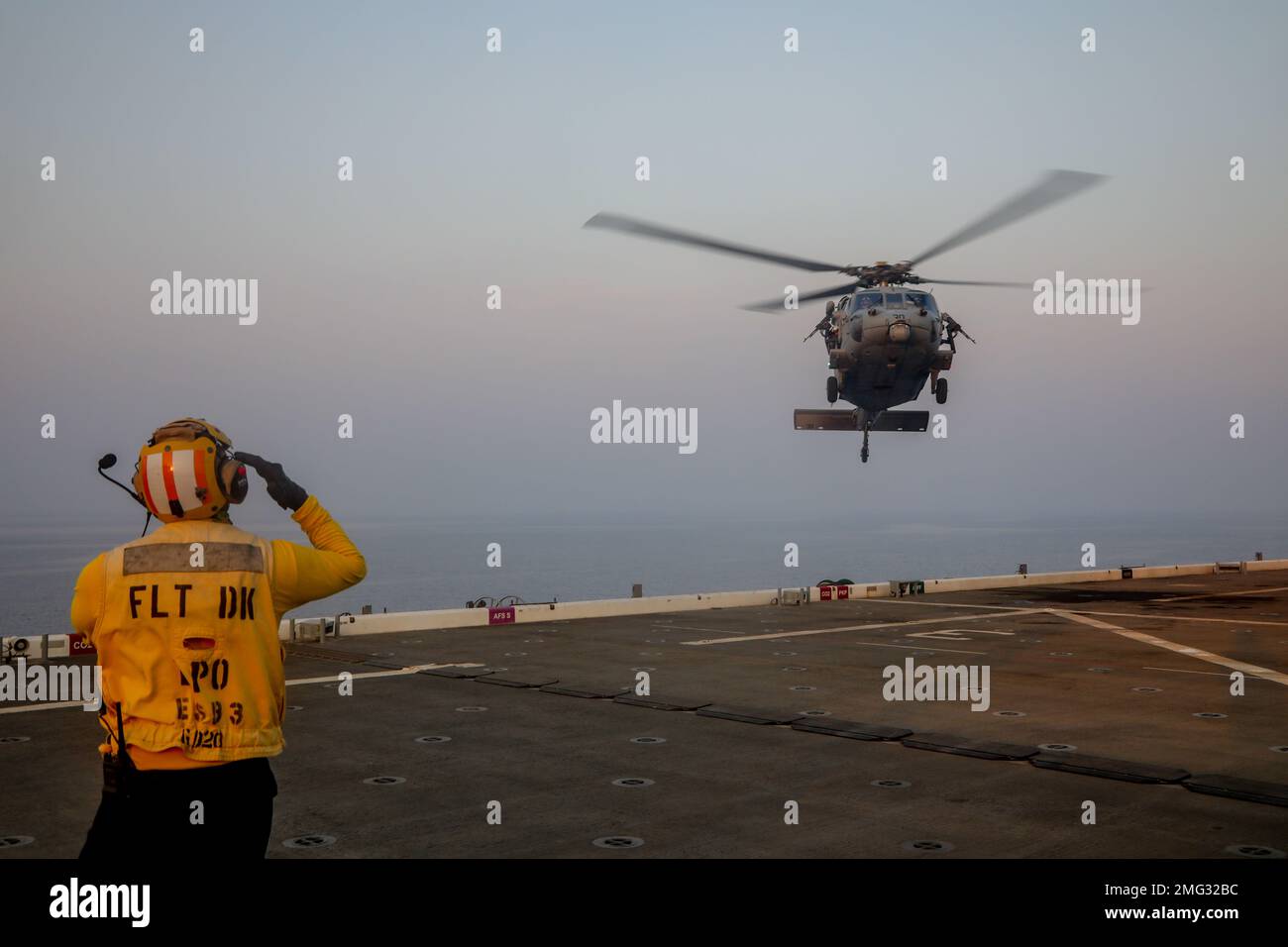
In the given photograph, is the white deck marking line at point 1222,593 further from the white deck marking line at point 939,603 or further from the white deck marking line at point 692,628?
the white deck marking line at point 692,628

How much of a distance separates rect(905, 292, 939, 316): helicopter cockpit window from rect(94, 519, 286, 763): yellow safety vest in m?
26.2

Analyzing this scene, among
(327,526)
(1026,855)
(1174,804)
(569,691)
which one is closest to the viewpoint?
(327,526)

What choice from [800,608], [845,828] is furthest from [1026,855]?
[800,608]

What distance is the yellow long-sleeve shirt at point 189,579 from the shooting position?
14.8 feet

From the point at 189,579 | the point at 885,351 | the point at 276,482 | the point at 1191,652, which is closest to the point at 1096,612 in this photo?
the point at 1191,652

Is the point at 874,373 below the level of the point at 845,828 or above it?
above

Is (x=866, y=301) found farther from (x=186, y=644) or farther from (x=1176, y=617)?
(x=186, y=644)

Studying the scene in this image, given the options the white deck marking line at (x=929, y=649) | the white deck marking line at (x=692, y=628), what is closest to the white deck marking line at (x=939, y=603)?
the white deck marking line at (x=692, y=628)

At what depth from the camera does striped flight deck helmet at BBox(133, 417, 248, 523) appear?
183 inches

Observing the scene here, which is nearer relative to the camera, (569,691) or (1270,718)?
(1270,718)

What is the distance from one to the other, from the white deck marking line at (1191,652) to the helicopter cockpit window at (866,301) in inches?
404
